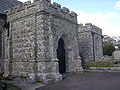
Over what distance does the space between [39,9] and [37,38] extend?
2411 mm

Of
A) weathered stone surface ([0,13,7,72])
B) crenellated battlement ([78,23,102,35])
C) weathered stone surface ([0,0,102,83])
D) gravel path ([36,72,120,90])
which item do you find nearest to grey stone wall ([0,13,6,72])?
weathered stone surface ([0,13,7,72])

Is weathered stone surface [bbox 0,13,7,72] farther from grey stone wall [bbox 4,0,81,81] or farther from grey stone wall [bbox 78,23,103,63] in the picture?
grey stone wall [bbox 78,23,103,63]

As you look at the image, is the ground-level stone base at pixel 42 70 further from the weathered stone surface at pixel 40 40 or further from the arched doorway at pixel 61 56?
the arched doorway at pixel 61 56

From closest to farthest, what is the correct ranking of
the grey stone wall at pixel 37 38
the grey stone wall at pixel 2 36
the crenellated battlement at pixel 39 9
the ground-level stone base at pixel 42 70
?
1. the ground-level stone base at pixel 42 70
2. the grey stone wall at pixel 37 38
3. the crenellated battlement at pixel 39 9
4. the grey stone wall at pixel 2 36

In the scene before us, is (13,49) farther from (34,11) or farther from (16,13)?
(34,11)

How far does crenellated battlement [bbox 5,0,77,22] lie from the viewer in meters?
11.7

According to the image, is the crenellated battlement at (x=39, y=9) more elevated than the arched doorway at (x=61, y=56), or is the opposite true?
the crenellated battlement at (x=39, y=9)

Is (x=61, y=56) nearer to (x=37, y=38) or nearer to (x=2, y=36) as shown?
(x=37, y=38)

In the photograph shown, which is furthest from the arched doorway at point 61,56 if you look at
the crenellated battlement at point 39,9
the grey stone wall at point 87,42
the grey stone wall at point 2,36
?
the grey stone wall at point 87,42

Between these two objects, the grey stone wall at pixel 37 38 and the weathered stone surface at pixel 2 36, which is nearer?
the grey stone wall at pixel 37 38

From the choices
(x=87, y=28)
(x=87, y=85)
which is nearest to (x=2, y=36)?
(x=87, y=85)

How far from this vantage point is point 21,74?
41.0ft

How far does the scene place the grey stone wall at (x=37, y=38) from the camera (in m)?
11.3

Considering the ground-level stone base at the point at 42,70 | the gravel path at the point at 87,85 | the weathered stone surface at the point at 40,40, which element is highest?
the weathered stone surface at the point at 40,40
